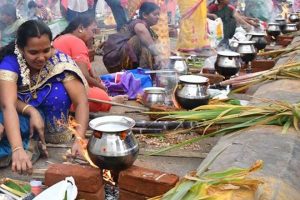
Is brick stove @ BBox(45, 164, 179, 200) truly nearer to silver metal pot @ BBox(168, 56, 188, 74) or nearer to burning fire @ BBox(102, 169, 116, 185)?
burning fire @ BBox(102, 169, 116, 185)

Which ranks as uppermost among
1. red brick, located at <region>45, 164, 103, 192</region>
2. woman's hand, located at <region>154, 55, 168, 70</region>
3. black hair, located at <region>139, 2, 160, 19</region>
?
black hair, located at <region>139, 2, 160, 19</region>

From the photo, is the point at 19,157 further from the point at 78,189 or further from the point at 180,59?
the point at 180,59

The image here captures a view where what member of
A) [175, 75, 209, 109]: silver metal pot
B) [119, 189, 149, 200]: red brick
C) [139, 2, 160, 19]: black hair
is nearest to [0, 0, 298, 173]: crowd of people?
[119, 189, 149, 200]: red brick

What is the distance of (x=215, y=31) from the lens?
912cm

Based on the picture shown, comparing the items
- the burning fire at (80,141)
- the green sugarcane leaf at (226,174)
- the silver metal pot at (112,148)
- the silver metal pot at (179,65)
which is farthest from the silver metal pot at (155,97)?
the green sugarcane leaf at (226,174)

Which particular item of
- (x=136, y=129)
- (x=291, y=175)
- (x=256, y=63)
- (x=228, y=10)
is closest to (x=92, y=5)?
(x=228, y=10)

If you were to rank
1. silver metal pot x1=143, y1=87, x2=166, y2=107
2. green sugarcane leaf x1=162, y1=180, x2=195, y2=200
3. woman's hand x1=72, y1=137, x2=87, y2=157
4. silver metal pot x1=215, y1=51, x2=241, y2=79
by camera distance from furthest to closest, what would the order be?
1. silver metal pot x1=215, y1=51, x2=241, y2=79
2. silver metal pot x1=143, y1=87, x2=166, y2=107
3. woman's hand x1=72, y1=137, x2=87, y2=157
4. green sugarcane leaf x1=162, y1=180, x2=195, y2=200

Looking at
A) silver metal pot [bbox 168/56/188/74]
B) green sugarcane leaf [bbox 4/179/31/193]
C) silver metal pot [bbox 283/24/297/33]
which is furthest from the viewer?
silver metal pot [bbox 283/24/297/33]

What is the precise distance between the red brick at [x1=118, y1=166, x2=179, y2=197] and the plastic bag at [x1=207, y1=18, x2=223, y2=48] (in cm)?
672

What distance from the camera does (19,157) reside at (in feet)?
9.14

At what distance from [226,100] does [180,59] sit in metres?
1.60

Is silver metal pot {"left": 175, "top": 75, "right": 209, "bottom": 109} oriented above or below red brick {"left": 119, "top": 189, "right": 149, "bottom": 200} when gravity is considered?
above

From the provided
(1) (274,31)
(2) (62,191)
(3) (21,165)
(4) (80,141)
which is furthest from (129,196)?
(1) (274,31)

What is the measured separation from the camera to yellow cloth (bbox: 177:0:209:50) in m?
8.03
